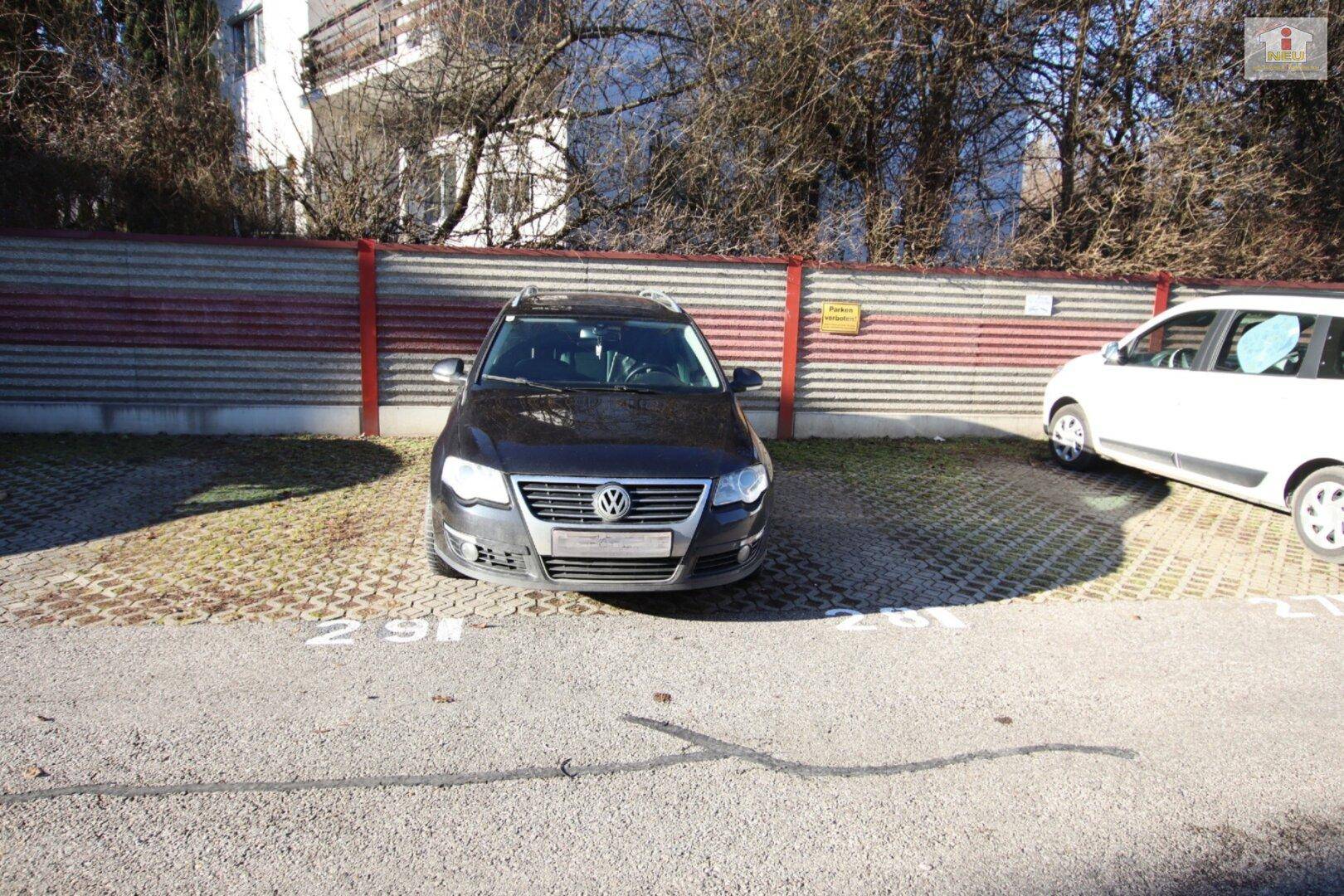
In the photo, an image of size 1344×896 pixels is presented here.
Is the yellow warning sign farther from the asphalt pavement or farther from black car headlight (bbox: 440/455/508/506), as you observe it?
black car headlight (bbox: 440/455/508/506)

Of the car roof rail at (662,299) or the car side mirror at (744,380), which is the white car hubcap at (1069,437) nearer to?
the car side mirror at (744,380)

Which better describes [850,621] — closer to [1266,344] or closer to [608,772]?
[608,772]

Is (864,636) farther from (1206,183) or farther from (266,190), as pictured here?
(1206,183)

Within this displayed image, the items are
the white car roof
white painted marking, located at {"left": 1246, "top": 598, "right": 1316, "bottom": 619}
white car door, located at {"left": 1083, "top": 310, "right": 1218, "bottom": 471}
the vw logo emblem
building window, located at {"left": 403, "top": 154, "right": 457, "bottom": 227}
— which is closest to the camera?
the vw logo emblem

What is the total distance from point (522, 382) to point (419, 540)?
1404 millimetres

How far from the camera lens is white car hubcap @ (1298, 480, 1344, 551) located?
19.9 ft

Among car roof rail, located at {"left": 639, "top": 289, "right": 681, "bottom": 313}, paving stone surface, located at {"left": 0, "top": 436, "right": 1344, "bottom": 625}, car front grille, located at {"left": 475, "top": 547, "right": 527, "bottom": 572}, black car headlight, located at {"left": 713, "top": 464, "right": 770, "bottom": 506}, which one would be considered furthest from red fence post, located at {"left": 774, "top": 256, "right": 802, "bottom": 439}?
car front grille, located at {"left": 475, "top": 547, "right": 527, "bottom": 572}

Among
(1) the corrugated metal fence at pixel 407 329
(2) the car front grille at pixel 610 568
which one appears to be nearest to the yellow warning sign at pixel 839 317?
(1) the corrugated metal fence at pixel 407 329

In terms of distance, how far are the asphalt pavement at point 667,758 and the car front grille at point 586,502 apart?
678 mm

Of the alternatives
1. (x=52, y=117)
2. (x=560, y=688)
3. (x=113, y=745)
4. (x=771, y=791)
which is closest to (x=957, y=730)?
(x=771, y=791)

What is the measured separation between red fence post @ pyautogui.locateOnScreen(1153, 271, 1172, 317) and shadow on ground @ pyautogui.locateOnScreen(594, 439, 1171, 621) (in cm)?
251

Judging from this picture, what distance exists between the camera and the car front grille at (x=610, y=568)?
442 cm

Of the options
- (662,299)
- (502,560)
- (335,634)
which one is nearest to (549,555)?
(502,560)

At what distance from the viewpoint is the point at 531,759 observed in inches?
132
